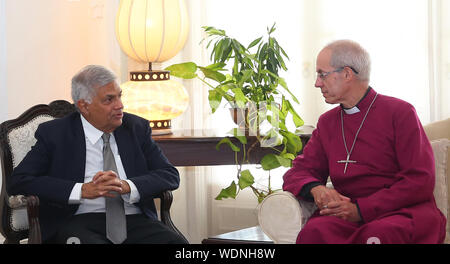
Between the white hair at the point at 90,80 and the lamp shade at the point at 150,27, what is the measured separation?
109 centimetres

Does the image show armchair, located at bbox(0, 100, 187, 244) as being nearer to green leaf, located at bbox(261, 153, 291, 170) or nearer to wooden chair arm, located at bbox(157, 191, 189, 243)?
wooden chair arm, located at bbox(157, 191, 189, 243)

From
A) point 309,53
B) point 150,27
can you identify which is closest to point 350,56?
point 150,27

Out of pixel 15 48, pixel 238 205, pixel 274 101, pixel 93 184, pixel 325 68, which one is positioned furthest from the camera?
pixel 238 205

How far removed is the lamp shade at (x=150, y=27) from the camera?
12.7 feet

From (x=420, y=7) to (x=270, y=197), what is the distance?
1838 millimetres

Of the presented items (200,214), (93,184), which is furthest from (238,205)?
(93,184)

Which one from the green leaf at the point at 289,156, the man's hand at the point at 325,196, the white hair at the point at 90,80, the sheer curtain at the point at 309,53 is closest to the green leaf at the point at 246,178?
the green leaf at the point at 289,156

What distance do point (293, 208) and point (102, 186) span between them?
2.67ft

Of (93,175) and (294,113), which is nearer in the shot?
(93,175)

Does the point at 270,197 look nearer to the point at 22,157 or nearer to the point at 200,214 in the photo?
the point at 22,157

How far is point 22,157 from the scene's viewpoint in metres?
3.03

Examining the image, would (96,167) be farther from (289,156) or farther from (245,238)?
(245,238)

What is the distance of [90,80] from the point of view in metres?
2.81

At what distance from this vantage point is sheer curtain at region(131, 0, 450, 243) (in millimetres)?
4035
